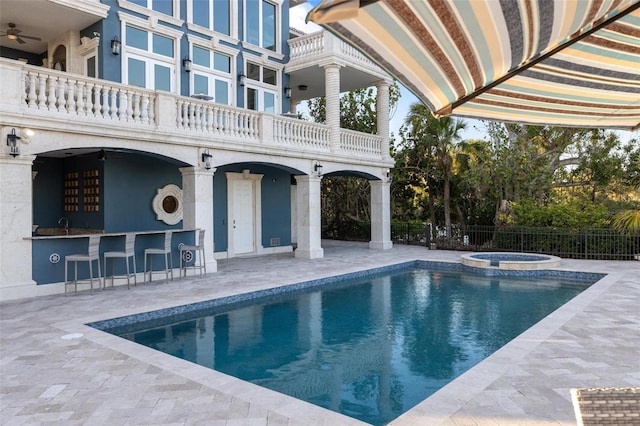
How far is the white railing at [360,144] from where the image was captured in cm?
1917

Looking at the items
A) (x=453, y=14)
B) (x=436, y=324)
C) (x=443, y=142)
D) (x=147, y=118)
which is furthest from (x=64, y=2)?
(x=443, y=142)

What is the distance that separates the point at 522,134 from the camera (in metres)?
25.0

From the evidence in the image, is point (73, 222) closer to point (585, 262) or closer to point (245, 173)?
point (245, 173)

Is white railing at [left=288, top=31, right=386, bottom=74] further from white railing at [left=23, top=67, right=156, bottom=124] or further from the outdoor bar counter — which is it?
the outdoor bar counter

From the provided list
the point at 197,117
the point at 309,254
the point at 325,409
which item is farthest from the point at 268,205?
the point at 325,409

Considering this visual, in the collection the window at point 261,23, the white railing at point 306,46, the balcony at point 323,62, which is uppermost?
the window at point 261,23

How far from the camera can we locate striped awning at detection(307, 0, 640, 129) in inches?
89.4

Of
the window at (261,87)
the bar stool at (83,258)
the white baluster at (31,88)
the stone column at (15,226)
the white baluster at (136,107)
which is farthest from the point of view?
the window at (261,87)

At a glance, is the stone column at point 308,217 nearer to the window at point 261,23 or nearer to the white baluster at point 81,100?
the window at point 261,23

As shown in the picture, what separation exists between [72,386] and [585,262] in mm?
16801

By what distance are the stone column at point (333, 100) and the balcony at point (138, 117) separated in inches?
11.8

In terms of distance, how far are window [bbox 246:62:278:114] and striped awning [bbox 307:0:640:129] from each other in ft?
49.8

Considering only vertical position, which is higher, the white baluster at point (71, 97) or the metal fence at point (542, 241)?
the white baluster at point (71, 97)

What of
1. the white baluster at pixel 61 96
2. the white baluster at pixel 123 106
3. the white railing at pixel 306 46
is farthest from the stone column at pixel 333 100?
the white baluster at pixel 61 96
